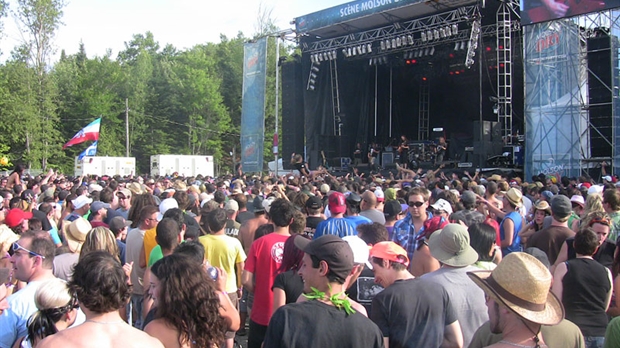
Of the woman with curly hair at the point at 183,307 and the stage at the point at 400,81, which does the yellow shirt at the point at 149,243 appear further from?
the stage at the point at 400,81

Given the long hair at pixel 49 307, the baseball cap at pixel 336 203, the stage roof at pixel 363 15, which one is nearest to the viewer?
the long hair at pixel 49 307

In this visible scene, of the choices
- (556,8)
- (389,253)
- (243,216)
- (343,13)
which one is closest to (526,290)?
(389,253)

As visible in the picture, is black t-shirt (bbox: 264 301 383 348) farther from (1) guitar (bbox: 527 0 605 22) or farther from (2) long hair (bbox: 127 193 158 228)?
(1) guitar (bbox: 527 0 605 22)

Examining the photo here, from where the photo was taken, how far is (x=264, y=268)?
13.1ft

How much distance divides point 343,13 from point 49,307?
17.4 meters

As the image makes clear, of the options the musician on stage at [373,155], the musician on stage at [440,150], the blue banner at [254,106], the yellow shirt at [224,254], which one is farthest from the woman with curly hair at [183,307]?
the blue banner at [254,106]

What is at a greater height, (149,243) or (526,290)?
(526,290)

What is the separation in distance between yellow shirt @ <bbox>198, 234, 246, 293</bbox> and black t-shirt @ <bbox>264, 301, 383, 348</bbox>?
2239mm

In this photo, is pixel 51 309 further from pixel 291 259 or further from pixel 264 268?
pixel 264 268

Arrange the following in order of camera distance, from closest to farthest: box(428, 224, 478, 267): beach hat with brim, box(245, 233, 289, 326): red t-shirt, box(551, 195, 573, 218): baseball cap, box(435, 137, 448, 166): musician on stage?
box(428, 224, 478, 267): beach hat with brim < box(245, 233, 289, 326): red t-shirt < box(551, 195, 573, 218): baseball cap < box(435, 137, 448, 166): musician on stage

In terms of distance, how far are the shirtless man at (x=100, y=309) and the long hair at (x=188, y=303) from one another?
17 cm

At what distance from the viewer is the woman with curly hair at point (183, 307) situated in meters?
2.40

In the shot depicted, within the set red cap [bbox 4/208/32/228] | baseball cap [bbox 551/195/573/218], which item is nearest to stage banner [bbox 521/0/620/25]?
baseball cap [bbox 551/195/573/218]

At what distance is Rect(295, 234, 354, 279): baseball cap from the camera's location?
238 cm
